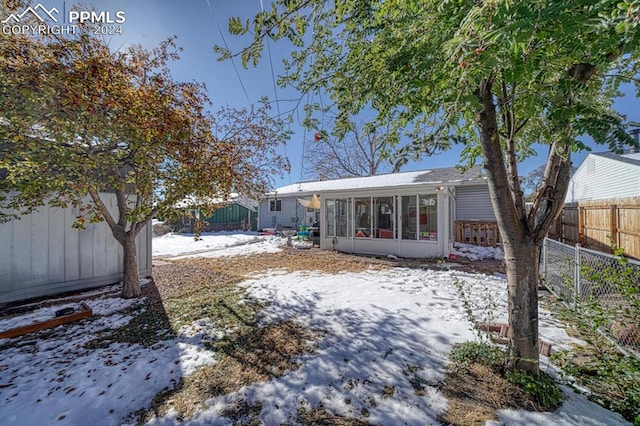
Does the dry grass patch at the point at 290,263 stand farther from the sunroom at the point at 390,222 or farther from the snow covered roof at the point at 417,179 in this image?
the snow covered roof at the point at 417,179

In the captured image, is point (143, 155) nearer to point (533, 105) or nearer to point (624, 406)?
point (533, 105)

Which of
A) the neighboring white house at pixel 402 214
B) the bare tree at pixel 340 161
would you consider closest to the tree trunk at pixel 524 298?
the neighboring white house at pixel 402 214

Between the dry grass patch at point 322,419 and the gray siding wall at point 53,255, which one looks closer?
the dry grass patch at point 322,419

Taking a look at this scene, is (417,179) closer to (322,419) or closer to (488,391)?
(488,391)

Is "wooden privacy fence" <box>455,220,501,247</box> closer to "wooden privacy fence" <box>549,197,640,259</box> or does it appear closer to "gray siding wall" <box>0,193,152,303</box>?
"wooden privacy fence" <box>549,197,640,259</box>

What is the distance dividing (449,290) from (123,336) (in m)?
5.79

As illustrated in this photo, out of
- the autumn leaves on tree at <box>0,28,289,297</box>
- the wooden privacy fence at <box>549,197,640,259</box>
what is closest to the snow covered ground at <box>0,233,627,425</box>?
the autumn leaves on tree at <box>0,28,289,297</box>

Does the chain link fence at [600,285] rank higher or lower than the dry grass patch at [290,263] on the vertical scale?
higher

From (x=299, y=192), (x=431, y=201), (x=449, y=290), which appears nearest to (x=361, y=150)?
(x=299, y=192)

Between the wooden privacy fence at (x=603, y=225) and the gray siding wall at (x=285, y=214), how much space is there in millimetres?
14554

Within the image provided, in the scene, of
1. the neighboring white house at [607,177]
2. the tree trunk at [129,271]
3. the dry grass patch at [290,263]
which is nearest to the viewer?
the tree trunk at [129,271]

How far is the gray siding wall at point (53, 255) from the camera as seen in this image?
16.4 feet

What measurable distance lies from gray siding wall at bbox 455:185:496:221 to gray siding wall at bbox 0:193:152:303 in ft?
46.4

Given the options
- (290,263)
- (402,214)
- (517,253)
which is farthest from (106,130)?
(402,214)
